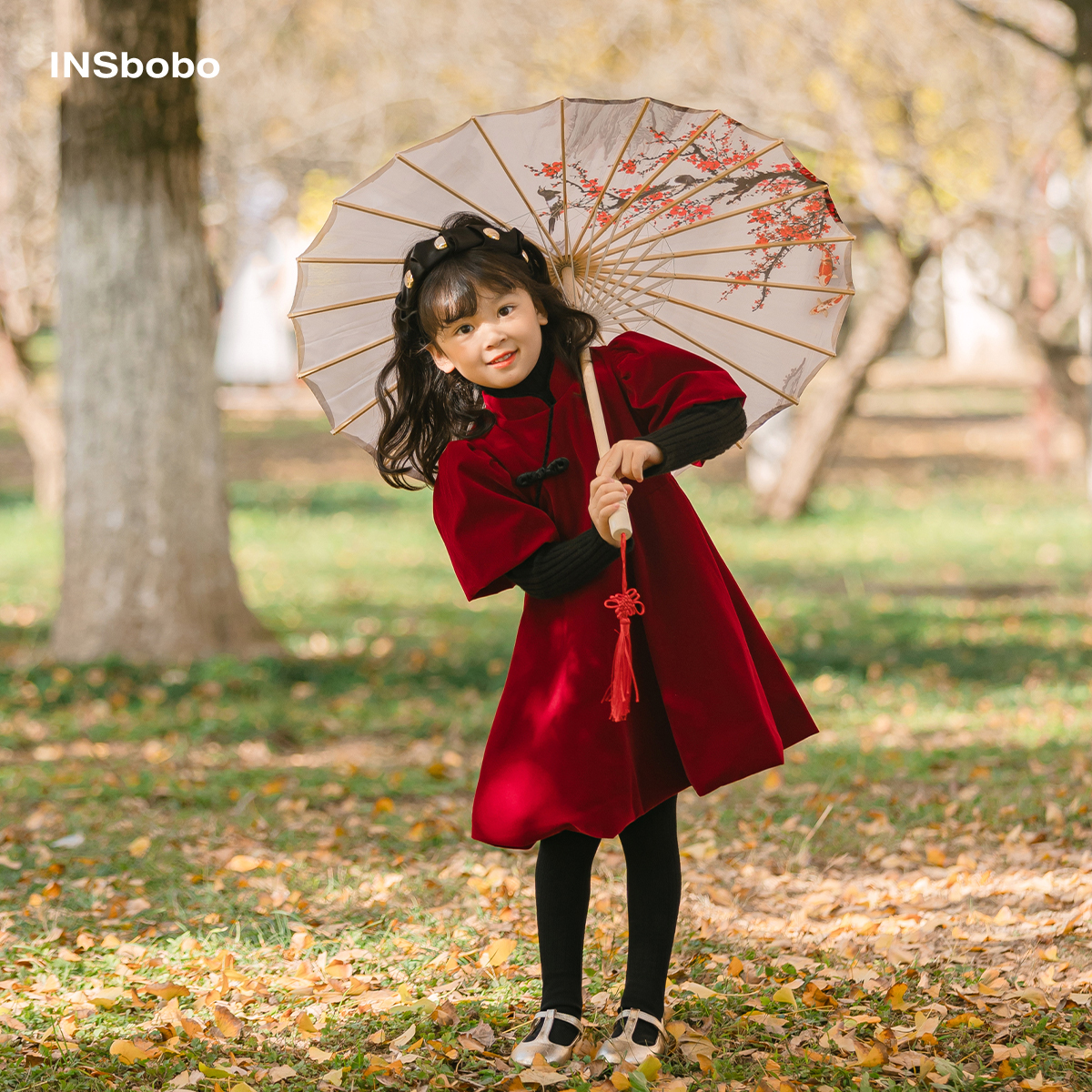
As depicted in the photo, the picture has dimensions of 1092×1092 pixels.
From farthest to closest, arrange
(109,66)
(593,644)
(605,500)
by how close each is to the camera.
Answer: (109,66) < (593,644) < (605,500)

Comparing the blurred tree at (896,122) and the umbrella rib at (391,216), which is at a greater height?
the blurred tree at (896,122)

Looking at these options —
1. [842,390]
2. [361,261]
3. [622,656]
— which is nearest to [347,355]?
[361,261]

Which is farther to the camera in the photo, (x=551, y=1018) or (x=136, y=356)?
(x=136, y=356)

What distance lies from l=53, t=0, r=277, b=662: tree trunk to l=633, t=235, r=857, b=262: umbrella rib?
4.52 meters

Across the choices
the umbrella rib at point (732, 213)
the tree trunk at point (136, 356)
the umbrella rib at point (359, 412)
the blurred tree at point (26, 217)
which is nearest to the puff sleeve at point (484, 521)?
the umbrella rib at point (359, 412)

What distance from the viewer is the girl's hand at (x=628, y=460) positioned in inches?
102

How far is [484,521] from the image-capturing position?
8.69 feet

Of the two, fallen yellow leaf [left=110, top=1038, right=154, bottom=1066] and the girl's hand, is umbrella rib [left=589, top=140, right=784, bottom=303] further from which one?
fallen yellow leaf [left=110, top=1038, right=154, bottom=1066]

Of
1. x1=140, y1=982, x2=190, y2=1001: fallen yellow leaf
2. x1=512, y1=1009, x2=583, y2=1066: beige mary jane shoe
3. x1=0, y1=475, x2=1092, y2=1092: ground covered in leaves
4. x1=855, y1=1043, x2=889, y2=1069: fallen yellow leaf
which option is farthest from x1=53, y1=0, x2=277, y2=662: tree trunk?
x1=855, y1=1043, x2=889, y2=1069: fallen yellow leaf

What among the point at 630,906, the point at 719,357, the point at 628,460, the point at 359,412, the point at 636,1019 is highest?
the point at 719,357

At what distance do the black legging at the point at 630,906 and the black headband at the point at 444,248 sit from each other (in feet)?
3.98

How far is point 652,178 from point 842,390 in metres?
10.2

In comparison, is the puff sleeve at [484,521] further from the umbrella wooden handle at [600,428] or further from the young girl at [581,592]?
the umbrella wooden handle at [600,428]

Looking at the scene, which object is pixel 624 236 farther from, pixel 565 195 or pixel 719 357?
pixel 719 357
